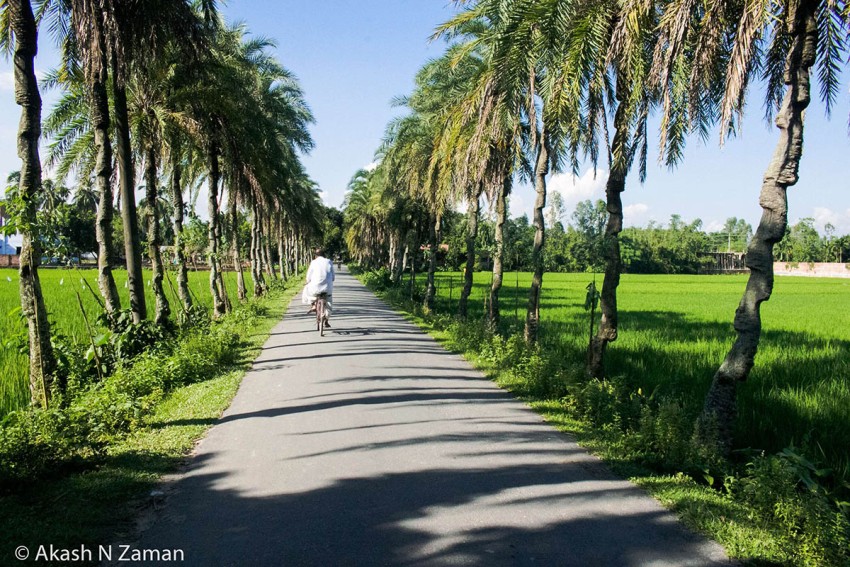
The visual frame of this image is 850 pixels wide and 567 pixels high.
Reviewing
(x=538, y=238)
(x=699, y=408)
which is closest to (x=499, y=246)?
(x=538, y=238)

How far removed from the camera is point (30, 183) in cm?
678

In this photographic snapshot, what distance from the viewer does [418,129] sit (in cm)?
2217

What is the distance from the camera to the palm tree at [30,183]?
671 centimetres

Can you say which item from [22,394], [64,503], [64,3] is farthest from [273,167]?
[64,503]

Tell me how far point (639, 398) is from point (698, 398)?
1774 millimetres

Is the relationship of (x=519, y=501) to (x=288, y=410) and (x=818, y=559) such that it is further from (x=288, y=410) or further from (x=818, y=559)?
(x=288, y=410)

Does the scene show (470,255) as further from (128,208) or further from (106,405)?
(106,405)

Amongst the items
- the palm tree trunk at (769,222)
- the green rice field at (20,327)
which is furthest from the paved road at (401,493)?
the green rice field at (20,327)

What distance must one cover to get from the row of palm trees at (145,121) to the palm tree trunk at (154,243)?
0.03 meters

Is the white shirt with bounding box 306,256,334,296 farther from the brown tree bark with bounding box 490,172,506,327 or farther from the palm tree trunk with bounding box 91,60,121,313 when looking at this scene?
the palm tree trunk with bounding box 91,60,121,313

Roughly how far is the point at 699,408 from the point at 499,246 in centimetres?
741

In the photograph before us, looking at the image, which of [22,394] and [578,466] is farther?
[22,394]

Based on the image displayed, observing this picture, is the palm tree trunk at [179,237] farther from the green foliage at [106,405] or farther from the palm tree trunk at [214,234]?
the green foliage at [106,405]

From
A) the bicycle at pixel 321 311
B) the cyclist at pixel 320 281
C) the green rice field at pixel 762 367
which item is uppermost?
the cyclist at pixel 320 281
